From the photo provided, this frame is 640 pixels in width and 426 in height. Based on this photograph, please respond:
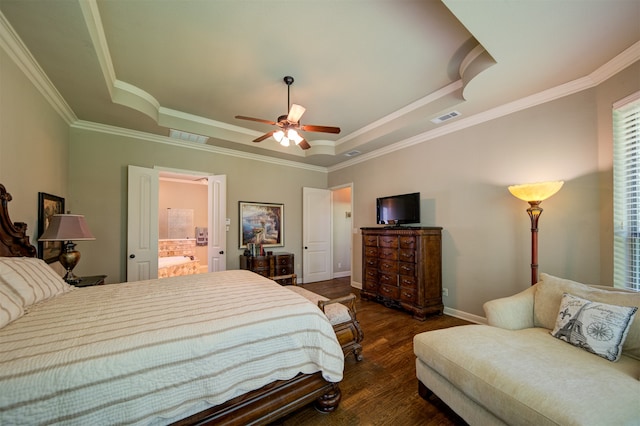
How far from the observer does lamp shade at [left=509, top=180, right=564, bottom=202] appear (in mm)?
2301

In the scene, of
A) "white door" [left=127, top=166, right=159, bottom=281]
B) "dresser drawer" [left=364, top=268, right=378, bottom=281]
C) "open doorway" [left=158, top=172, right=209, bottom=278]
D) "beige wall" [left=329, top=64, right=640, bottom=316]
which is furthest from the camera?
"open doorway" [left=158, top=172, right=209, bottom=278]

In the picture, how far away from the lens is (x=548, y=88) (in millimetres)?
2564

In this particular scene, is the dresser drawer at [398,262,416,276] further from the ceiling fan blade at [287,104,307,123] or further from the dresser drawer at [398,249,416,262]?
the ceiling fan blade at [287,104,307,123]

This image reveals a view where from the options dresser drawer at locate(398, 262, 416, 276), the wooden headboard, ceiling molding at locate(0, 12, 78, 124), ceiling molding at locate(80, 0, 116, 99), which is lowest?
dresser drawer at locate(398, 262, 416, 276)

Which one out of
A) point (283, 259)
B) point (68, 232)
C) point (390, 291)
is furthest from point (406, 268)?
point (68, 232)

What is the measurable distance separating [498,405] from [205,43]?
3.45 metres

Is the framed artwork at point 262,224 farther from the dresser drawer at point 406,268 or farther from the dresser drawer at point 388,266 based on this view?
the dresser drawer at point 406,268

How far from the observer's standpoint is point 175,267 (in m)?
5.73

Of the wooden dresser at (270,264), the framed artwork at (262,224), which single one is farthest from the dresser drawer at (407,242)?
the framed artwork at (262,224)

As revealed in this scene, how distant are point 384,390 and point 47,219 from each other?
387 centimetres

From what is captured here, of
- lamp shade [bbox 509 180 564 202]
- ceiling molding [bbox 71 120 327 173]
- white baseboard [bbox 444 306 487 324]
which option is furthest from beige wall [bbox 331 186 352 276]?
lamp shade [bbox 509 180 564 202]

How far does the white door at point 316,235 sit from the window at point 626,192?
4.42 meters

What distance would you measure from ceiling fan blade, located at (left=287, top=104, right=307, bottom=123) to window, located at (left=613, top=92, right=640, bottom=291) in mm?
2871

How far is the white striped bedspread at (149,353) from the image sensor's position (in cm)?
97
